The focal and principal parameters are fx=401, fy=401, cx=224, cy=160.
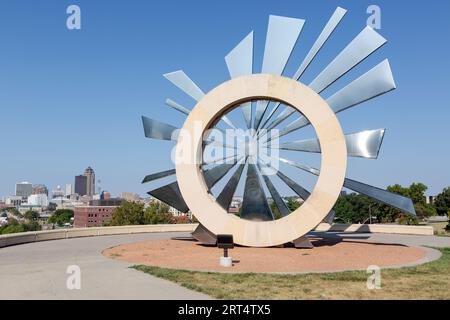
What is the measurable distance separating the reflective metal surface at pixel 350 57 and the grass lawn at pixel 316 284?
8.64 metres

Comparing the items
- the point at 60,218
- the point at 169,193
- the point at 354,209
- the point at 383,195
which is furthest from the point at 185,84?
the point at 60,218

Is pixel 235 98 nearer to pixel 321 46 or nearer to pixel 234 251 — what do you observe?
pixel 321 46

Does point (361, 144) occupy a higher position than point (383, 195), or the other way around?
point (361, 144)

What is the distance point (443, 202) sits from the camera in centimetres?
7944

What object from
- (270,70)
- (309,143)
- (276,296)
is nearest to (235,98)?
(270,70)

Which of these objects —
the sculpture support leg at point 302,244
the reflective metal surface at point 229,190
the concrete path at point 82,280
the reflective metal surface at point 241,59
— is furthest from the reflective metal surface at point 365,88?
the concrete path at point 82,280

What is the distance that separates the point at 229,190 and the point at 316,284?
9276 millimetres

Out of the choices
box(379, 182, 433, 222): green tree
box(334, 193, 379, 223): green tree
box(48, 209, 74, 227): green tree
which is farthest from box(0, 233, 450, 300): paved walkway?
box(48, 209, 74, 227): green tree

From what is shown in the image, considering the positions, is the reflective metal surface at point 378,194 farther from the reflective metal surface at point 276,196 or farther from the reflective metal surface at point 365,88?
the reflective metal surface at point 365,88

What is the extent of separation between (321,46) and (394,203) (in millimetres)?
7692

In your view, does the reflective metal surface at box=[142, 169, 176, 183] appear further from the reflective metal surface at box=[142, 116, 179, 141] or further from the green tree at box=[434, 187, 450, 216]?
the green tree at box=[434, 187, 450, 216]

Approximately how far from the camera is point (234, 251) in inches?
689

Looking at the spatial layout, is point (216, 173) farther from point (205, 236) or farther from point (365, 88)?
point (365, 88)
